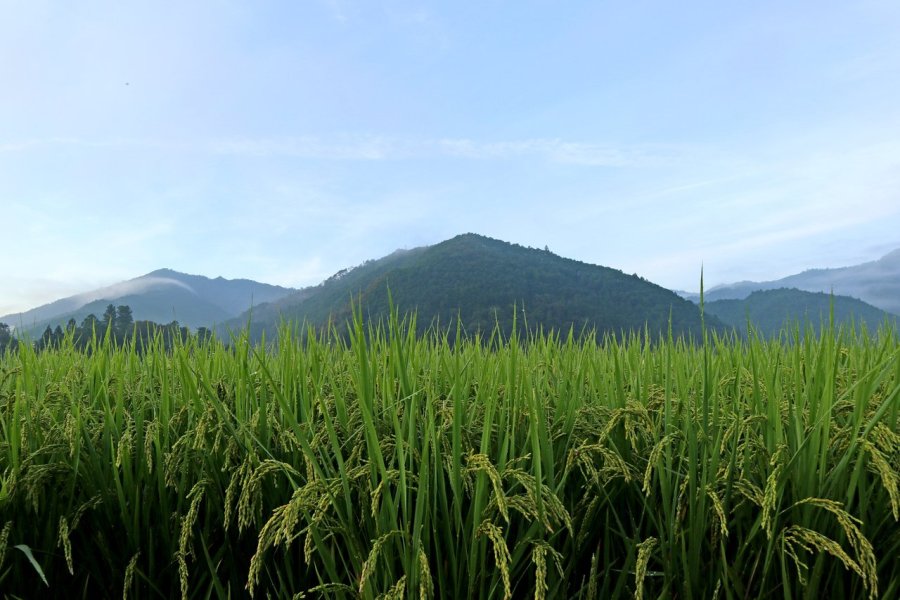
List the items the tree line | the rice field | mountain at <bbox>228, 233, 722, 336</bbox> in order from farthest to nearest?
1. mountain at <bbox>228, 233, 722, 336</bbox>
2. the tree line
3. the rice field

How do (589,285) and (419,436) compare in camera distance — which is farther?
(589,285)

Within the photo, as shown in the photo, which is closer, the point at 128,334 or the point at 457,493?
the point at 457,493

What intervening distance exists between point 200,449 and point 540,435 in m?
1.37

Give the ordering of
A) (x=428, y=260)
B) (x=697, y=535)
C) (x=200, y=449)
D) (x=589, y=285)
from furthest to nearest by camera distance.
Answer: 1. (x=428, y=260)
2. (x=589, y=285)
3. (x=200, y=449)
4. (x=697, y=535)

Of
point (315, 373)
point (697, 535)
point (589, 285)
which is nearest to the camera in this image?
point (697, 535)

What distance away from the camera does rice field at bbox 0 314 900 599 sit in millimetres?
1850

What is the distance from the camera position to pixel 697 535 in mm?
1964

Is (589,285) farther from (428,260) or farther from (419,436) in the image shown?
(419,436)

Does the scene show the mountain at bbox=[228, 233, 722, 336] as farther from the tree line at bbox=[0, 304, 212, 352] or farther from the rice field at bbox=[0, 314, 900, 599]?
the rice field at bbox=[0, 314, 900, 599]

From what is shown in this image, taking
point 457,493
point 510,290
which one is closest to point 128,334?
point 457,493

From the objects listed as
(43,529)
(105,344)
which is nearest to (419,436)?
(43,529)

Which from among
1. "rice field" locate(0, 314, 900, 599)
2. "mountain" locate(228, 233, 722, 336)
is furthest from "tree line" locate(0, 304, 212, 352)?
"mountain" locate(228, 233, 722, 336)

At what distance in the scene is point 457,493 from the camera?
189cm

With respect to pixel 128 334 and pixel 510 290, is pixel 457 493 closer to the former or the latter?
pixel 128 334
